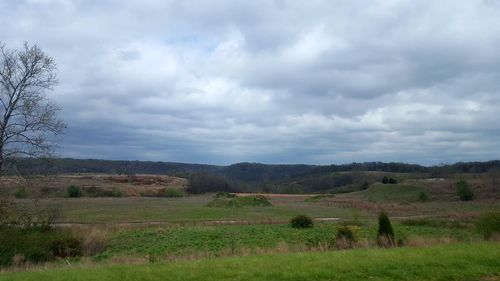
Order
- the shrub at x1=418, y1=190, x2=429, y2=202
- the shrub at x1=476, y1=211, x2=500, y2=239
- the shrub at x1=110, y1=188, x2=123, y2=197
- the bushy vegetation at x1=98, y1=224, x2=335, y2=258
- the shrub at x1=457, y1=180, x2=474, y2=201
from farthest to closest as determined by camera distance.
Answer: the shrub at x1=110, y1=188, x2=123, y2=197 < the shrub at x1=418, y1=190, x2=429, y2=202 < the shrub at x1=457, y1=180, x2=474, y2=201 < the bushy vegetation at x1=98, y1=224, x2=335, y2=258 < the shrub at x1=476, y1=211, x2=500, y2=239

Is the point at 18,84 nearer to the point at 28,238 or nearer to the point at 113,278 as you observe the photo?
the point at 28,238

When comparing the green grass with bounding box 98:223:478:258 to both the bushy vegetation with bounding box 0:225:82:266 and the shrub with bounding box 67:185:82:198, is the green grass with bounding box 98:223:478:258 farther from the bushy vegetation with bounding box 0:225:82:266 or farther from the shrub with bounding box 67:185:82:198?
the shrub with bounding box 67:185:82:198

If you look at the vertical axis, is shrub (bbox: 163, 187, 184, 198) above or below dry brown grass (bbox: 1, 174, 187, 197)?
below

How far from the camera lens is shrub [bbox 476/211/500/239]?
25402 millimetres

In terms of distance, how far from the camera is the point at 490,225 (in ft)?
85.5

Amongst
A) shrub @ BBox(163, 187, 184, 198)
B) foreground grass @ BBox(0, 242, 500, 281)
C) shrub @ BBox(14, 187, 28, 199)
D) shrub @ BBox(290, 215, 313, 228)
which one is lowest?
shrub @ BBox(163, 187, 184, 198)

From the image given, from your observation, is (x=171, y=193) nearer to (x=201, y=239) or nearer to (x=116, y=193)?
(x=116, y=193)

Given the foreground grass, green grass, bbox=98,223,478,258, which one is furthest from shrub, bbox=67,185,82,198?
the foreground grass

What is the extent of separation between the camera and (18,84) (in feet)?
102

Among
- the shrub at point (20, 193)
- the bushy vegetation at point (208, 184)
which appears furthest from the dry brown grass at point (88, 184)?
the bushy vegetation at point (208, 184)

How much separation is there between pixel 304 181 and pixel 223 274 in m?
188

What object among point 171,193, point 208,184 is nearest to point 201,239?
point 171,193

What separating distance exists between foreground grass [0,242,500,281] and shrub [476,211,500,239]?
11.7m

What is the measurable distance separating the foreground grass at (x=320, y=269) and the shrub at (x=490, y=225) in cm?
1171
